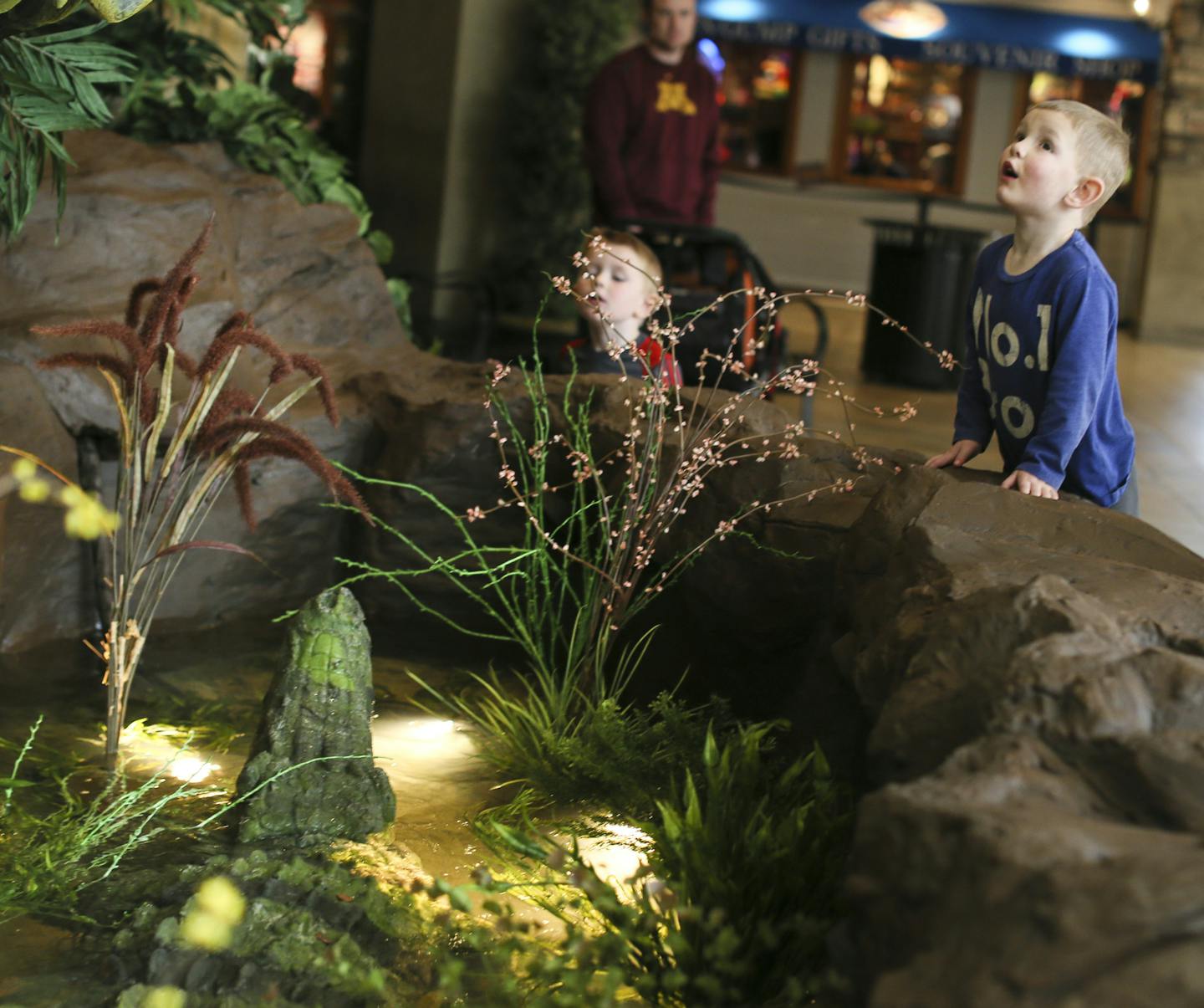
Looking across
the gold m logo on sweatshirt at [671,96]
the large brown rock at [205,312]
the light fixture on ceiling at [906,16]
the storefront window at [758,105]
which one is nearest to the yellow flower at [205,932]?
the large brown rock at [205,312]

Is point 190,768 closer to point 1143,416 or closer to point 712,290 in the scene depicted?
point 712,290

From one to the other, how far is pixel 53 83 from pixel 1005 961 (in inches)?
122

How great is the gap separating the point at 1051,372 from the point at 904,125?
12.5 meters

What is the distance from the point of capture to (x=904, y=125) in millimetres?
14680

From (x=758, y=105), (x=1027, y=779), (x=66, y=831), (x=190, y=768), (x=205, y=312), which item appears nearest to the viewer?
(x=1027, y=779)

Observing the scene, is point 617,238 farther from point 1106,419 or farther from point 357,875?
point 357,875

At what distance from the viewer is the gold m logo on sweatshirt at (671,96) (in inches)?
252

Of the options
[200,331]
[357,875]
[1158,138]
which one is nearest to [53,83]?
[200,331]

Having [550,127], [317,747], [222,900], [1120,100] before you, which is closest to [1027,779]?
[222,900]

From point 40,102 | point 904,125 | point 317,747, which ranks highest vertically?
point 904,125

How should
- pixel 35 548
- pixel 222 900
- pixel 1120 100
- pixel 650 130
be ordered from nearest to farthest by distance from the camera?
pixel 222 900
pixel 35 548
pixel 650 130
pixel 1120 100

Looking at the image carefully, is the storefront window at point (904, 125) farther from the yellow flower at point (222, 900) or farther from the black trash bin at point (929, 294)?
the yellow flower at point (222, 900)

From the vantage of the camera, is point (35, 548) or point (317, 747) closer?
point (317, 747)

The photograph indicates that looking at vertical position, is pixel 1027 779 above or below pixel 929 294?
below
